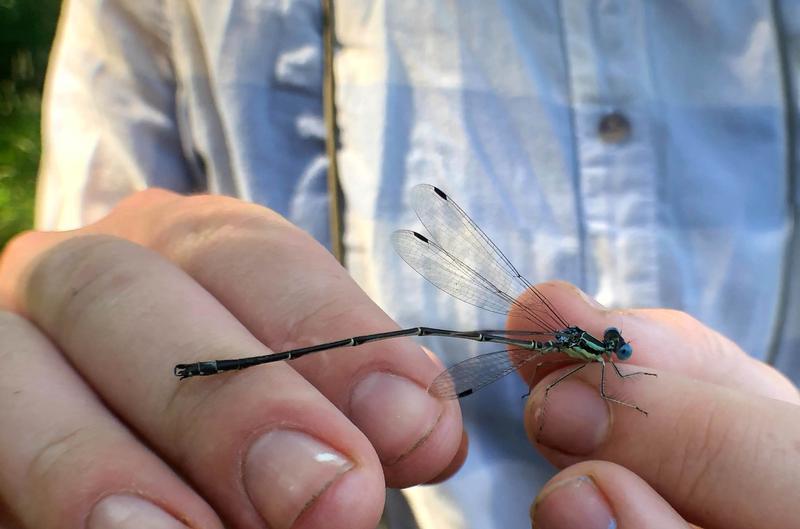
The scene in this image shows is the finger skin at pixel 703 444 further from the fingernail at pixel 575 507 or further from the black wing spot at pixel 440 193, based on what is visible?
the black wing spot at pixel 440 193

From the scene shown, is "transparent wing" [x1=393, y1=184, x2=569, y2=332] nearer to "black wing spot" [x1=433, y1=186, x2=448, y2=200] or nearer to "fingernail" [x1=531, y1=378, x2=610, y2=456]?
"black wing spot" [x1=433, y1=186, x2=448, y2=200]

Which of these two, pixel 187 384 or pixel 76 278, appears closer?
pixel 187 384

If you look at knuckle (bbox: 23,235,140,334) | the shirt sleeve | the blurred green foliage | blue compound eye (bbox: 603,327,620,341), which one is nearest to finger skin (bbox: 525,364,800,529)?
blue compound eye (bbox: 603,327,620,341)

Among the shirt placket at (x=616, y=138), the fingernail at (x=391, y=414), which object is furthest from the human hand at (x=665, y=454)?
the shirt placket at (x=616, y=138)

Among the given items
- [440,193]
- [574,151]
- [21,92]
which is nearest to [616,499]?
[440,193]

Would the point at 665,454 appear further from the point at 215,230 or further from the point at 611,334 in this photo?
the point at 215,230

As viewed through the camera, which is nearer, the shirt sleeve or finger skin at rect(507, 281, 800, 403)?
finger skin at rect(507, 281, 800, 403)
